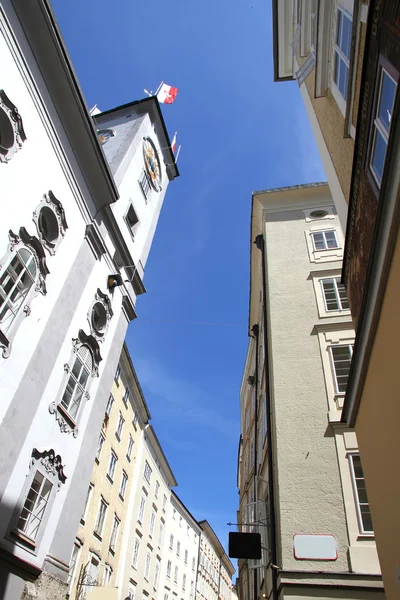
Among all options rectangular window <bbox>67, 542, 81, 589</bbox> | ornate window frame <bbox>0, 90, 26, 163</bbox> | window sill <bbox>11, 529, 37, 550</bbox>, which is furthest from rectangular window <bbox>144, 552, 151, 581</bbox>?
ornate window frame <bbox>0, 90, 26, 163</bbox>

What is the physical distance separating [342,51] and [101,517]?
25.4 m

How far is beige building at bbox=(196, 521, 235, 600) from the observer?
55666mm

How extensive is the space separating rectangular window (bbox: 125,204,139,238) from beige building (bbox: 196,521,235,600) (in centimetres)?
4972

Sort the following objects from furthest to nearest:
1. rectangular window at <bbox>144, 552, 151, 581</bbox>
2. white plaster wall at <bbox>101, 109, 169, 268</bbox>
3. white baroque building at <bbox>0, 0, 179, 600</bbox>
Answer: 1. rectangular window at <bbox>144, 552, 151, 581</bbox>
2. white plaster wall at <bbox>101, 109, 169, 268</bbox>
3. white baroque building at <bbox>0, 0, 179, 600</bbox>

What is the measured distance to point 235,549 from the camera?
11781mm

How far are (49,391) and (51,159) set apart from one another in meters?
6.81

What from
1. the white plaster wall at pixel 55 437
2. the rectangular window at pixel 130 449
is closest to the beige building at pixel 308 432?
the white plaster wall at pixel 55 437

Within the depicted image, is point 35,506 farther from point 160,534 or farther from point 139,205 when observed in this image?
point 160,534

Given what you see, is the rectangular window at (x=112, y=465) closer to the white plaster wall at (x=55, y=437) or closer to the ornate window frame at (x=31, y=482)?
the white plaster wall at (x=55, y=437)

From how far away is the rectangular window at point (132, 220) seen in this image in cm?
1944

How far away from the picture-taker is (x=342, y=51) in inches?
368

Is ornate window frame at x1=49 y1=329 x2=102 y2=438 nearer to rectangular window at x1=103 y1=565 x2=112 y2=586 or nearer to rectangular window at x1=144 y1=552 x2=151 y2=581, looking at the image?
rectangular window at x1=103 y1=565 x2=112 y2=586

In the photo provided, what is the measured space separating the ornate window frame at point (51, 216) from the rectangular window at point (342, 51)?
8.21 m

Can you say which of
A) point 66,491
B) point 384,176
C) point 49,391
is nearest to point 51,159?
point 49,391
